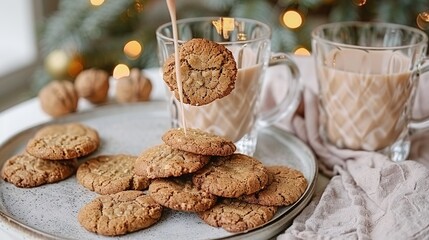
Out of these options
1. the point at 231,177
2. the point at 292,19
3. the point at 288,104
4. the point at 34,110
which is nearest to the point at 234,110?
the point at 288,104

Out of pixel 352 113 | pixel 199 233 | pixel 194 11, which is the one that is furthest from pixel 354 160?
pixel 194 11

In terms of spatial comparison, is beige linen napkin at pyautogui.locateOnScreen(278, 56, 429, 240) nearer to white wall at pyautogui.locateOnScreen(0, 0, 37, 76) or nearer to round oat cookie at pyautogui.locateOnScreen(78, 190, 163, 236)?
round oat cookie at pyautogui.locateOnScreen(78, 190, 163, 236)

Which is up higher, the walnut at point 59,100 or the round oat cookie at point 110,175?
the walnut at point 59,100

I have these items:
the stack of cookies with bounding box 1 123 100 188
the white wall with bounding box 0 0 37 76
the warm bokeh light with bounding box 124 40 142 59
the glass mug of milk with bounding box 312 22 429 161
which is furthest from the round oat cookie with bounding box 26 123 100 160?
the white wall with bounding box 0 0 37 76

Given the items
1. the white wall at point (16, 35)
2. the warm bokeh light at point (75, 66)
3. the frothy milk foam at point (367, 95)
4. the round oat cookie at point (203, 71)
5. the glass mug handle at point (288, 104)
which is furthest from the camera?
the white wall at point (16, 35)

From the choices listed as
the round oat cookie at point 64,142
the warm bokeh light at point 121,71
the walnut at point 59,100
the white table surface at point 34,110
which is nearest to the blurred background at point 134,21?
the warm bokeh light at point 121,71

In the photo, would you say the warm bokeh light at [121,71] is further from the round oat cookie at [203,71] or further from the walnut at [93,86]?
the round oat cookie at [203,71]

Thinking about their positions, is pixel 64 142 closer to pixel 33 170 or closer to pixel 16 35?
pixel 33 170

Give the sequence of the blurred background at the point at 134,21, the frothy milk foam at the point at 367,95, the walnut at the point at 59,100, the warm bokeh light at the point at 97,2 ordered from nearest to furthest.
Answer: the frothy milk foam at the point at 367,95
the walnut at the point at 59,100
the blurred background at the point at 134,21
the warm bokeh light at the point at 97,2
